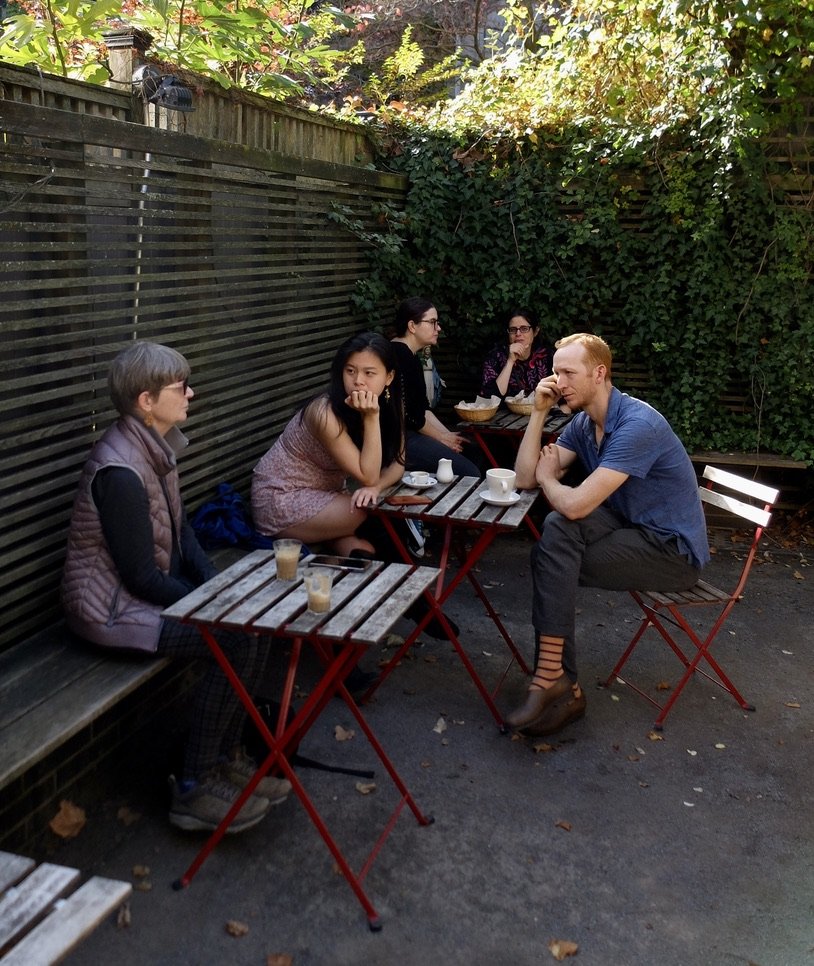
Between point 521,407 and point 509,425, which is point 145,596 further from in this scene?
point 521,407

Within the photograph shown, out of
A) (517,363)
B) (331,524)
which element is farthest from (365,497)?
(517,363)

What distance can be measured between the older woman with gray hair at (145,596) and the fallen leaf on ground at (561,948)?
1.06m

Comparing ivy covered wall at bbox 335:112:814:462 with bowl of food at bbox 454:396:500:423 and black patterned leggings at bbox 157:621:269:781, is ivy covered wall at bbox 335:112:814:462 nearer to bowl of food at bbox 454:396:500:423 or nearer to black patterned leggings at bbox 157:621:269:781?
bowl of food at bbox 454:396:500:423

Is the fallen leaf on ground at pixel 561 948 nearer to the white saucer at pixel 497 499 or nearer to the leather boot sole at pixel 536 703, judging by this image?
the leather boot sole at pixel 536 703

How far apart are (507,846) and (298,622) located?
117 centimetres

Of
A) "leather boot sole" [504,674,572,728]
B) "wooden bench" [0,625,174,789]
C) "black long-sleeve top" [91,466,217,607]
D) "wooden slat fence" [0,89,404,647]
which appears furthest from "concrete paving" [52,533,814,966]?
"wooden slat fence" [0,89,404,647]

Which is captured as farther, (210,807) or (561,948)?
(210,807)

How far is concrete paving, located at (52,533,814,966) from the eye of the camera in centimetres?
288

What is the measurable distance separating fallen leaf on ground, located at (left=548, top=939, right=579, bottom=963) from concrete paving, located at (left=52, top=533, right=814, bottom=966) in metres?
0.02

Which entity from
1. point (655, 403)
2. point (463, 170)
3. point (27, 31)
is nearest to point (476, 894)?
point (27, 31)

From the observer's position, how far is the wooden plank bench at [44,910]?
185 centimetres

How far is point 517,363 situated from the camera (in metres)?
6.84

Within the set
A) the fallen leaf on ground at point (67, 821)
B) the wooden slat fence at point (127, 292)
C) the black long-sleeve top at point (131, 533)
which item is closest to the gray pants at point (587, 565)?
the black long-sleeve top at point (131, 533)

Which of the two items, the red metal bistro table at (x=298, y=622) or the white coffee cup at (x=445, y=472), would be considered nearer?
the red metal bistro table at (x=298, y=622)
